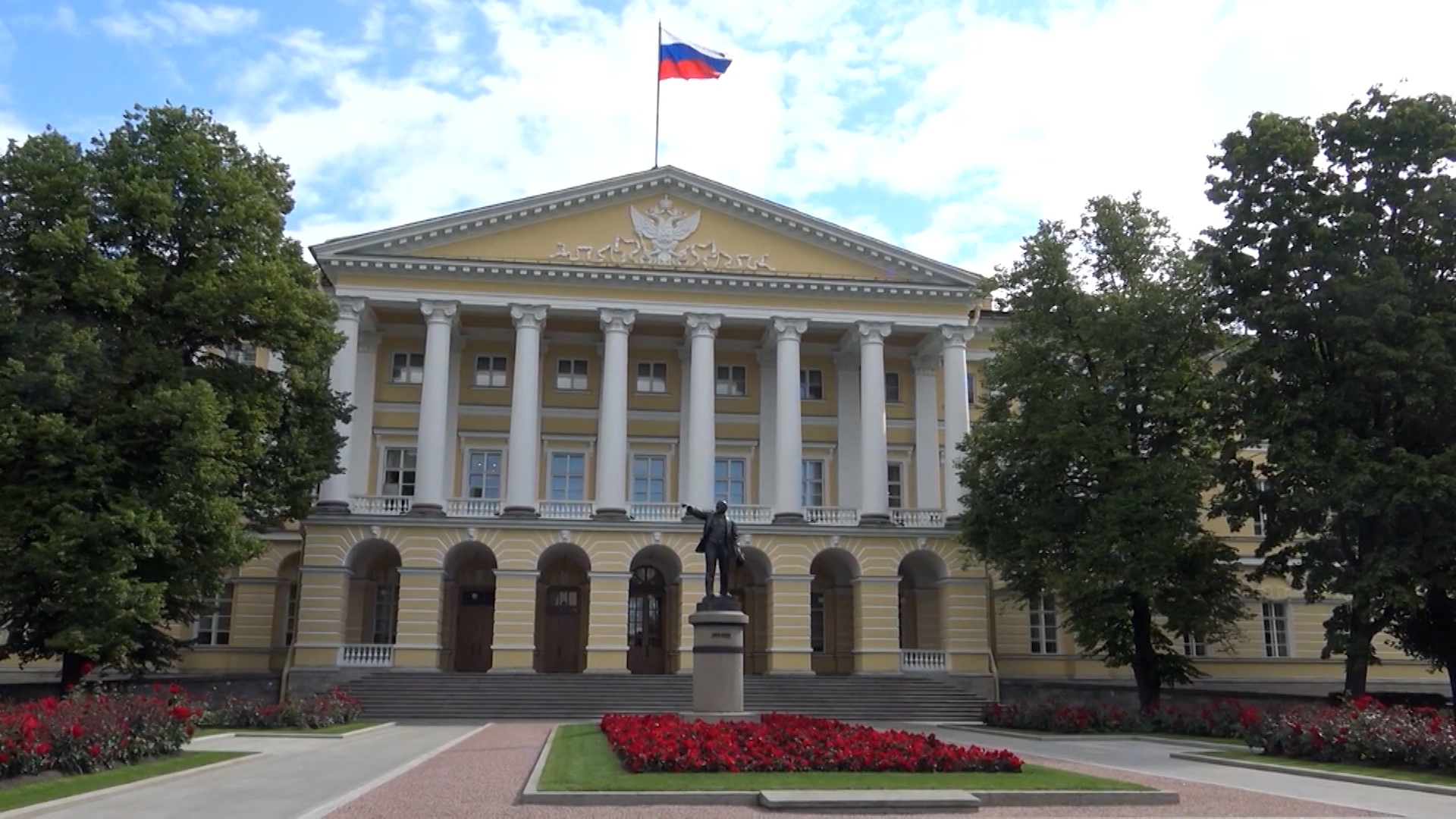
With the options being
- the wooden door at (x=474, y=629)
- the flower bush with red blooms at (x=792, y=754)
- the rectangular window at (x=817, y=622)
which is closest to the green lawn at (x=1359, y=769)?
the flower bush with red blooms at (x=792, y=754)

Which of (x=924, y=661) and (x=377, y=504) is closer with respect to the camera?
(x=377, y=504)

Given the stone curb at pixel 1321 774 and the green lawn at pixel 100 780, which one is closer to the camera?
the green lawn at pixel 100 780

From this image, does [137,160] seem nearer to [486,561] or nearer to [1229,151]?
[486,561]

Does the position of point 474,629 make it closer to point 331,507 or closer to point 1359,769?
point 331,507

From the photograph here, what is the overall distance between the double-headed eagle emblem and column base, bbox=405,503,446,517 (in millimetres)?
11766

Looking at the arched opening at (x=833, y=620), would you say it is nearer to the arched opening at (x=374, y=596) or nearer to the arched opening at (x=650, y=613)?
the arched opening at (x=650, y=613)

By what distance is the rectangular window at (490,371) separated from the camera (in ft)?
A: 153

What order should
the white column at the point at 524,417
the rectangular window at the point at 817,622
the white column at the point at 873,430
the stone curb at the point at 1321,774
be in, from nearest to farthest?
the stone curb at the point at 1321,774 < the white column at the point at 524,417 < the white column at the point at 873,430 < the rectangular window at the point at 817,622

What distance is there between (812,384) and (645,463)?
24.6 ft

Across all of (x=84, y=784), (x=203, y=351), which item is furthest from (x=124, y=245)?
(x=84, y=784)

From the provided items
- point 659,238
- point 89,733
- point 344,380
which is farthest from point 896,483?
point 89,733

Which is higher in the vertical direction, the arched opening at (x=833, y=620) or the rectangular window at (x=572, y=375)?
the rectangular window at (x=572, y=375)

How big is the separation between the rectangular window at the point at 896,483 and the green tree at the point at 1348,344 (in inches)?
698

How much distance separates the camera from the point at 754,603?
4516 cm
